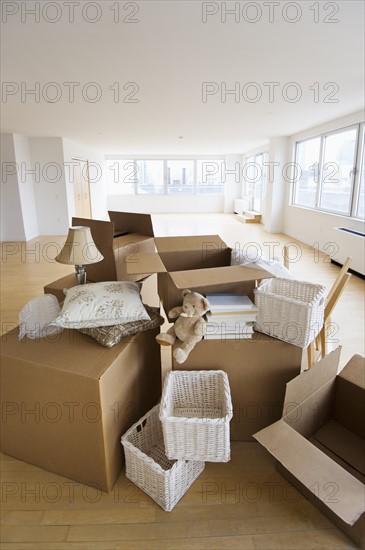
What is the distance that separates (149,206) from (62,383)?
12.5 m

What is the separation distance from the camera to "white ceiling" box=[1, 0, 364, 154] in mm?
2135

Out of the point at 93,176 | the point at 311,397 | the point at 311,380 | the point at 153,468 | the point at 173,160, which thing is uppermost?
the point at 173,160

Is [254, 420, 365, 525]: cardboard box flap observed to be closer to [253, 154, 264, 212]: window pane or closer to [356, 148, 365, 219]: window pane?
[356, 148, 365, 219]: window pane

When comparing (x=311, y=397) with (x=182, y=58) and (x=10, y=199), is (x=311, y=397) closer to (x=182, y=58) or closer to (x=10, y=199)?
(x=182, y=58)

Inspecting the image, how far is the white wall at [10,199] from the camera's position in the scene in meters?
6.95

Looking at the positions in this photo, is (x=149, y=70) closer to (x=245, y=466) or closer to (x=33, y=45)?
(x=33, y=45)

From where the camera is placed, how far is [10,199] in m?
7.24

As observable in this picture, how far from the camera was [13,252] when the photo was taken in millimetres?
6480

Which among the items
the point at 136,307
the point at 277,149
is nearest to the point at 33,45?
the point at 136,307

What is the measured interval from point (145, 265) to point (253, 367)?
0.71 metres

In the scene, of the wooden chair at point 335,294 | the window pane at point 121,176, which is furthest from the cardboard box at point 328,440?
the window pane at point 121,176

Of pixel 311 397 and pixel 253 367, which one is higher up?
pixel 253 367

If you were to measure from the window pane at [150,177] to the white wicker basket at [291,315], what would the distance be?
40.7 feet

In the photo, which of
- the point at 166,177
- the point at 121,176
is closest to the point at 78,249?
the point at 166,177
